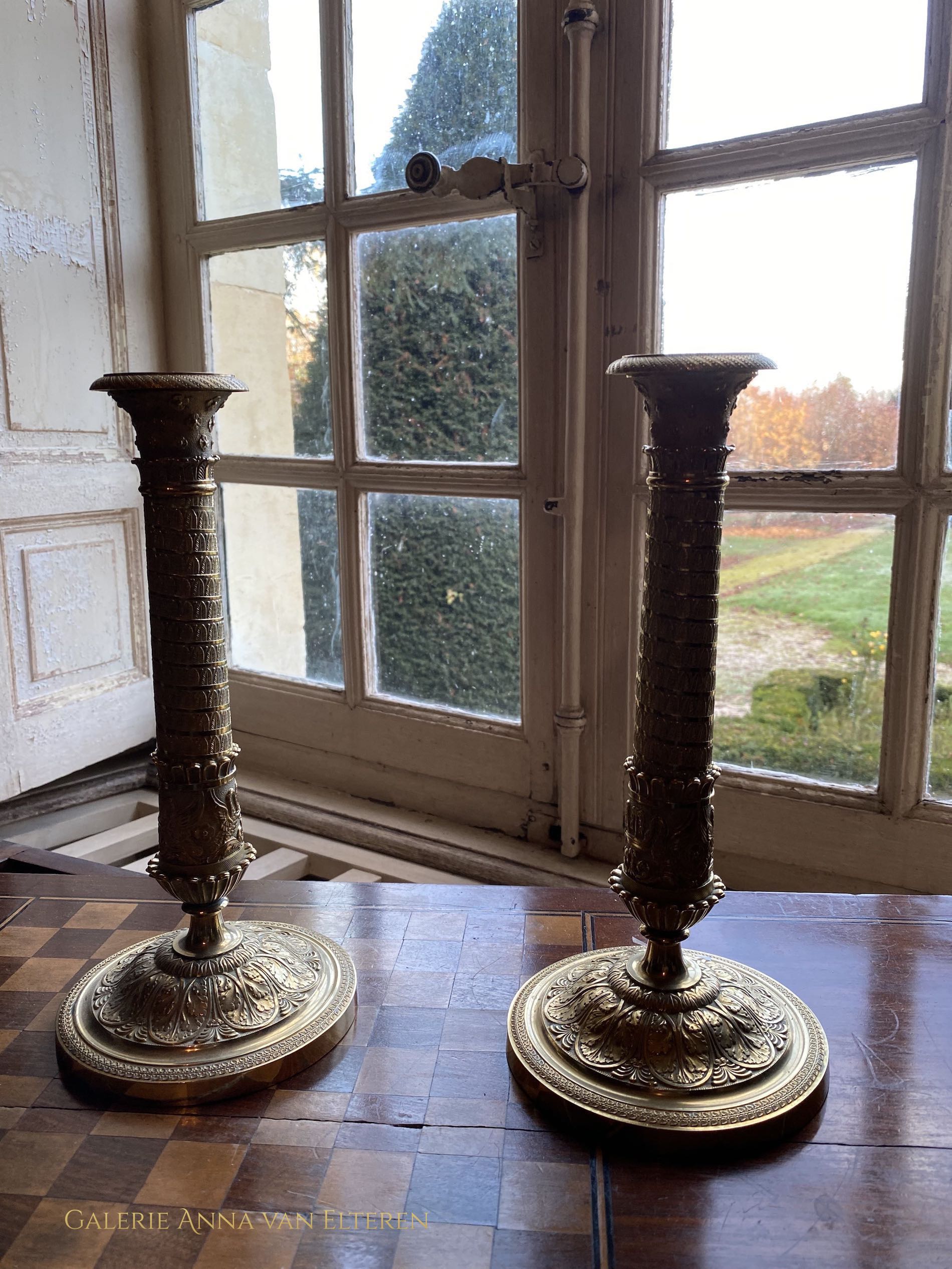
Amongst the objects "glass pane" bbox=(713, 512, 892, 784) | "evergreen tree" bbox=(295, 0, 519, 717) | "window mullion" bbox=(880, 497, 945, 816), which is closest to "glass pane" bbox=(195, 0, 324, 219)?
"evergreen tree" bbox=(295, 0, 519, 717)

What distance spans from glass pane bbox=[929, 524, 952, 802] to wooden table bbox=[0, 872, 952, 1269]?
0.97 feet

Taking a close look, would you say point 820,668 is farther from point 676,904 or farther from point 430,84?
point 430,84

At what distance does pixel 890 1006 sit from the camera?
77 cm

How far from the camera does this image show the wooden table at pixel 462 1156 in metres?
0.55

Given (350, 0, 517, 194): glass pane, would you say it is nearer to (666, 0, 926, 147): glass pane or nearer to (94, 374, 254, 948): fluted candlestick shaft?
(666, 0, 926, 147): glass pane

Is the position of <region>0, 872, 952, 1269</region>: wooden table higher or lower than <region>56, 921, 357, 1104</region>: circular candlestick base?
lower

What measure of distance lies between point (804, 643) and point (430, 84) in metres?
0.93

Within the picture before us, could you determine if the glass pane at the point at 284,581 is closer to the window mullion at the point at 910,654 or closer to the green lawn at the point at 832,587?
the green lawn at the point at 832,587

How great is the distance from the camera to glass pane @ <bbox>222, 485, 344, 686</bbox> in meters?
1.62

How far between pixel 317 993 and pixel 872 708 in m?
0.74

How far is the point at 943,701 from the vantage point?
1101 millimetres

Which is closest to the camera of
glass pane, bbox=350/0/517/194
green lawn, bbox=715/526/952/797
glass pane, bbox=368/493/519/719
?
green lawn, bbox=715/526/952/797

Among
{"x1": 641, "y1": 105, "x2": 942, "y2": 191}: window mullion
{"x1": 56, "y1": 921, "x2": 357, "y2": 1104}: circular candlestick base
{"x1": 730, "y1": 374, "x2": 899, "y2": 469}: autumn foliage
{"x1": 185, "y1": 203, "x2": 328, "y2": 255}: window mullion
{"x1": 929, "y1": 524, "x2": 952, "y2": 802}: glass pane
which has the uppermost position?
{"x1": 185, "y1": 203, "x2": 328, "y2": 255}: window mullion

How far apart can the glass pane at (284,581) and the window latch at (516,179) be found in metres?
0.53
